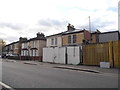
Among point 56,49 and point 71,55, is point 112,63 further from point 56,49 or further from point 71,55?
point 56,49

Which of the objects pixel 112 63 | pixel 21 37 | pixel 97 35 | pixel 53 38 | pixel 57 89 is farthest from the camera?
pixel 21 37

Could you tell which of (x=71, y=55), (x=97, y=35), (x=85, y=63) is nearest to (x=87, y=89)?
(x=85, y=63)

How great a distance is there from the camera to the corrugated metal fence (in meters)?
22.9

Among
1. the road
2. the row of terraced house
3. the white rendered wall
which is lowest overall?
the road

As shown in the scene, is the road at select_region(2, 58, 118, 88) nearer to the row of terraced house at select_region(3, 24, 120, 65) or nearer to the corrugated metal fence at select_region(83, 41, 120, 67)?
the corrugated metal fence at select_region(83, 41, 120, 67)

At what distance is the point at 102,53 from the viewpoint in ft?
81.4

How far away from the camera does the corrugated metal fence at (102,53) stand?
22938mm

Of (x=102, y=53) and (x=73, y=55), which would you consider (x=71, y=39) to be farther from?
(x=102, y=53)

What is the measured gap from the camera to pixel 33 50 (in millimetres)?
56219

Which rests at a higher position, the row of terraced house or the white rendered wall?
the row of terraced house

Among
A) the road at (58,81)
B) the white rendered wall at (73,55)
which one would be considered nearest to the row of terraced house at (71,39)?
the white rendered wall at (73,55)

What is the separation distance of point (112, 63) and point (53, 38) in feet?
81.2

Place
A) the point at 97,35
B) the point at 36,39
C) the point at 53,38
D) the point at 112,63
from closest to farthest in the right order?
the point at 112,63 < the point at 97,35 < the point at 53,38 < the point at 36,39

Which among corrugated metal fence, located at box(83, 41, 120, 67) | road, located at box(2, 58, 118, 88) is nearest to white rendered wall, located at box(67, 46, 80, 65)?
corrugated metal fence, located at box(83, 41, 120, 67)
